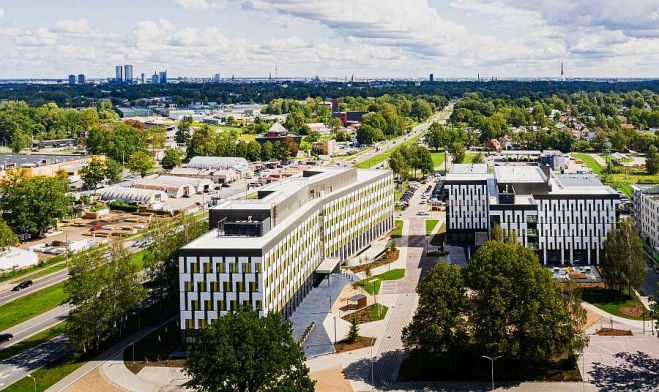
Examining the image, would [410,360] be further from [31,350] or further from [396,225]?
[396,225]

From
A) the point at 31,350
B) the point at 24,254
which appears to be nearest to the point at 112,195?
the point at 24,254

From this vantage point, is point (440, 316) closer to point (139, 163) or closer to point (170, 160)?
point (139, 163)

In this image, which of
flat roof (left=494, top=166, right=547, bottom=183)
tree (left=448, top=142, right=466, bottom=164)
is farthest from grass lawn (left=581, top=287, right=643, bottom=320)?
tree (left=448, top=142, right=466, bottom=164)

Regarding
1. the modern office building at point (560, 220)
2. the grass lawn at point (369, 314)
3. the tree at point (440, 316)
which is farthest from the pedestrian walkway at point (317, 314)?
the modern office building at point (560, 220)

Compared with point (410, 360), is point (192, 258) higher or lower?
higher

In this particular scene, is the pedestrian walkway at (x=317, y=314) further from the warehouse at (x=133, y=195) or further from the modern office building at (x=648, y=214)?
the warehouse at (x=133, y=195)

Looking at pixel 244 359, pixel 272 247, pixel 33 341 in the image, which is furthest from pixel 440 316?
pixel 33 341
